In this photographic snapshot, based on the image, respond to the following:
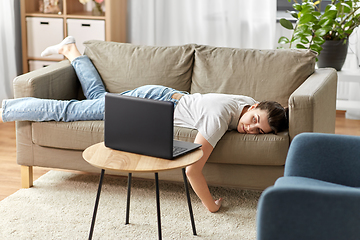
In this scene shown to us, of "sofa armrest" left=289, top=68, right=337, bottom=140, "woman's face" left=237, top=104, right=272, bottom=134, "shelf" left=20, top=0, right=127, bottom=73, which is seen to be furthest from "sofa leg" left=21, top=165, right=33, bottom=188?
"shelf" left=20, top=0, right=127, bottom=73

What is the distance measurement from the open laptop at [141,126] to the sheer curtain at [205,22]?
228 centimetres

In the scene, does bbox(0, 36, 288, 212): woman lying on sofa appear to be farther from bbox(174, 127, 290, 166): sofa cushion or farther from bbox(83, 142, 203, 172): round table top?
bbox(83, 142, 203, 172): round table top

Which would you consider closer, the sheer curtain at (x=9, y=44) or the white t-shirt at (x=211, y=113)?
the white t-shirt at (x=211, y=113)

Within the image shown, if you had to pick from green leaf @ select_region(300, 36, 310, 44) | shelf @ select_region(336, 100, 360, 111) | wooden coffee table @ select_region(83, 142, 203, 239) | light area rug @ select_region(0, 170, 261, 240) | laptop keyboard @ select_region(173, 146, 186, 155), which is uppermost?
green leaf @ select_region(300, 36, 310, 44)

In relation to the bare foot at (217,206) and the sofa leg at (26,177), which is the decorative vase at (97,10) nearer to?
the sofa leg at (26,177)

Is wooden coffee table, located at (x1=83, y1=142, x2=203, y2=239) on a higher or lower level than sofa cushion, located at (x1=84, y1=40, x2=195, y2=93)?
lower

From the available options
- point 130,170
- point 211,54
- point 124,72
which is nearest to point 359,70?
point 211,54

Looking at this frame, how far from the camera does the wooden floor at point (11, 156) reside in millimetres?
2417

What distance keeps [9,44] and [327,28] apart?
2.60 metres

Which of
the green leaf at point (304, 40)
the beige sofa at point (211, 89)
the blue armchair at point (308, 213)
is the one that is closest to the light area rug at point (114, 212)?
the beige sofa at point (211, 89)

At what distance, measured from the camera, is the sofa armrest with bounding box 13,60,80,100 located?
233 centimetres

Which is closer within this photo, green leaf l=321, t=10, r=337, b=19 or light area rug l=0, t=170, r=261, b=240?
light area rug l=0, t=170, r=261, b=240

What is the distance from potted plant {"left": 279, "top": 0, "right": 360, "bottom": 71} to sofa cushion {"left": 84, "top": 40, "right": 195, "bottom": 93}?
971 millimetres

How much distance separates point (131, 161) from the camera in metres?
1.50
